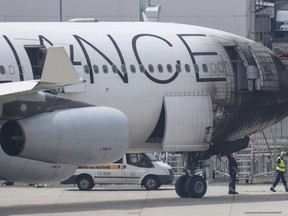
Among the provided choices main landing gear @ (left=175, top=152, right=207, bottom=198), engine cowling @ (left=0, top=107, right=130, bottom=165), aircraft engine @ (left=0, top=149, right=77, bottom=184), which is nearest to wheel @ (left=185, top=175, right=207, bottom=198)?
main landing gear @ (left=175, top=152, right=207, bottom=198)

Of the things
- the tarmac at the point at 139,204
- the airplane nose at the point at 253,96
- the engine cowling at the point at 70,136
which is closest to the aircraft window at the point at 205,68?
the airplane nose at the point at 253,96

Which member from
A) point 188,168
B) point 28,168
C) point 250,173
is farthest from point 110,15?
point 28,168

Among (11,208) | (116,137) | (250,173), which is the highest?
(116,137)

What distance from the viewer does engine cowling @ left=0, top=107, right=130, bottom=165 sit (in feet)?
73.9

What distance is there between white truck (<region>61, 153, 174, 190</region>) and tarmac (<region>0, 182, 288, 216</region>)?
4825mm

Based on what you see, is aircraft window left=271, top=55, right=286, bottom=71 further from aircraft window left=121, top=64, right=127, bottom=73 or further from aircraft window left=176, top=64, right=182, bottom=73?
aircraft window left=121, top=64, right=127, bottom=73

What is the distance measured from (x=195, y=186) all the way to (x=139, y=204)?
2.40m

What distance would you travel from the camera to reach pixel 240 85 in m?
30.1

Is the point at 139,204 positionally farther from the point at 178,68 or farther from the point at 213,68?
the point at 213,68

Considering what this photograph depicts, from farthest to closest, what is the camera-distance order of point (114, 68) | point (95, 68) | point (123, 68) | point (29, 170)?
point (123, 68) → point (114, 68) → point (95, 68) → point (29, 170)

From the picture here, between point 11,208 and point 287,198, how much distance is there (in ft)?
25.3

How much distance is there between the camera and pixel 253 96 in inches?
1193

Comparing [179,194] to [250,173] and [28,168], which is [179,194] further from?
[250,173]

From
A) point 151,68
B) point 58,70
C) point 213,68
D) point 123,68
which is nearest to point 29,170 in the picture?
point 123,68
